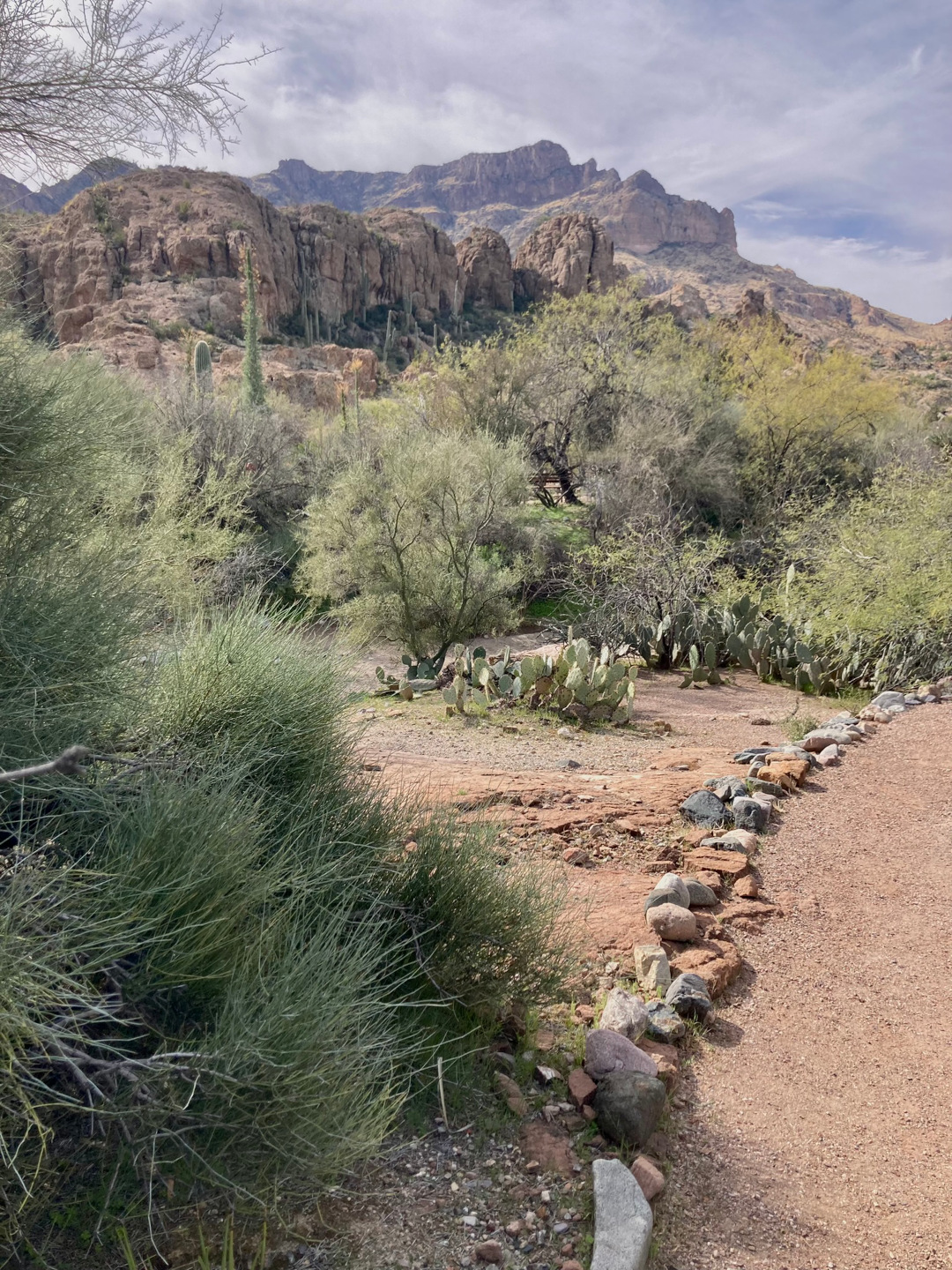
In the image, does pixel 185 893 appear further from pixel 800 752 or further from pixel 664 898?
pixel 800 752

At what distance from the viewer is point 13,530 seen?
3477 millimetres

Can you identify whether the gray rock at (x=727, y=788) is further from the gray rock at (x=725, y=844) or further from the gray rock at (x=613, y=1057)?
the gray rock at (x=613, y=1057)

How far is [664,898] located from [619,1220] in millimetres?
2004

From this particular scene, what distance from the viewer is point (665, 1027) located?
3143 millimetres

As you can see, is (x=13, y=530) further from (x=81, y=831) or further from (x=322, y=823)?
(x=322, y=823)

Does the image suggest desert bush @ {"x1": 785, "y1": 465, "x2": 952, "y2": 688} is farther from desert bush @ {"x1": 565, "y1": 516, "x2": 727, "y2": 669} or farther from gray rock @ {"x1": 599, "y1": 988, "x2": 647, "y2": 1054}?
gray rock @ {"x1": 599, "y1": 988, "x2": 647, "y2": 1054}

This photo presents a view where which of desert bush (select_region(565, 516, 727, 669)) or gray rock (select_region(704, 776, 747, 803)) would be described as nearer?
gray rock (select_region(704, 776, 747, 803))

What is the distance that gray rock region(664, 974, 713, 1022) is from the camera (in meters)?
3.27

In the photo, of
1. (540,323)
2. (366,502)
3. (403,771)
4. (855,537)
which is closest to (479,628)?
(366,502)

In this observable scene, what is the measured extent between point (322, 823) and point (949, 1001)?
2.95 m

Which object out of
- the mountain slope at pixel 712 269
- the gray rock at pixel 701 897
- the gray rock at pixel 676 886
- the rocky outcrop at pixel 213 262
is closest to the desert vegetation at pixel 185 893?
the gray rock at pixel 676 886

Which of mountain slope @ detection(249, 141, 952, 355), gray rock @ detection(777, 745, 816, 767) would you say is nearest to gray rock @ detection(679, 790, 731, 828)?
gray rock @ detection(777, 745, 816, 767)

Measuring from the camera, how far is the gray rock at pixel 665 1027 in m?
3.13

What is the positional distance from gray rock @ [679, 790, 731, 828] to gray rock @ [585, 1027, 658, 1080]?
253 cm
